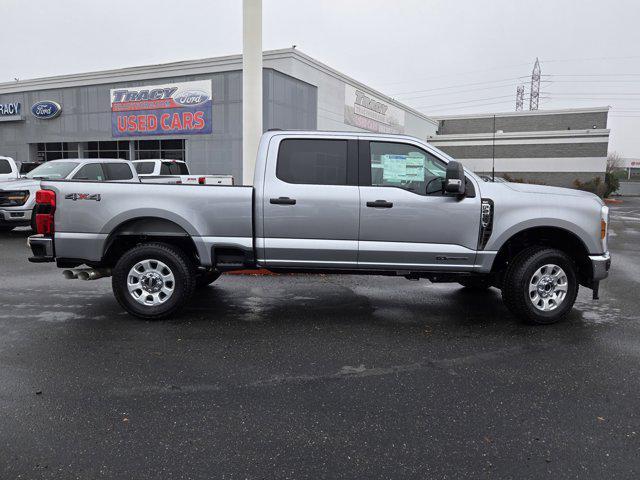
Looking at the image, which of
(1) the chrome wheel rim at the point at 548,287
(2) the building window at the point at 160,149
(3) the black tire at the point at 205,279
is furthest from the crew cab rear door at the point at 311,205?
(2) the building window at the point at 160,149

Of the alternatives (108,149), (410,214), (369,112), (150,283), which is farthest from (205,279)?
(369,112)

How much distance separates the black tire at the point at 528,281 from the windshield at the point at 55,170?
35.1 feet

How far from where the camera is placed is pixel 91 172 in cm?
1250

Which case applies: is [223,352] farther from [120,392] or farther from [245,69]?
[245,69]

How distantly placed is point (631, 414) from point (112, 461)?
3444 millimetres

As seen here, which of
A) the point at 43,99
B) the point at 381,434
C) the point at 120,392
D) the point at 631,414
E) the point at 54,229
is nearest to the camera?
the point at 381,434

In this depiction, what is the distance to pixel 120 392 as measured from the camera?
12.5 ft

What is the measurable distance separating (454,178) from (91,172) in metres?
10.2

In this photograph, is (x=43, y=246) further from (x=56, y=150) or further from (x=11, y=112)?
(x=11, y=112)

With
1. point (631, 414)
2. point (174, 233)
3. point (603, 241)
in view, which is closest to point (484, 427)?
point (631, 414)

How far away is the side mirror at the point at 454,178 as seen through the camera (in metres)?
5.13

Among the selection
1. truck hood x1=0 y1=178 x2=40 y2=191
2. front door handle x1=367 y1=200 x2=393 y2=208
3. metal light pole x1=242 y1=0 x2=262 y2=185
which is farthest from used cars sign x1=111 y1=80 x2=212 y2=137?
front door handle x1=367 y1=200 x2=393 y2=208

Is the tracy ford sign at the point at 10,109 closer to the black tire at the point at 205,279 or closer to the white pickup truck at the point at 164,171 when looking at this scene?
the white pickup truck at the point at 164,171

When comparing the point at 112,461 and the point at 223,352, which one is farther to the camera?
the point at 223,352
